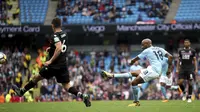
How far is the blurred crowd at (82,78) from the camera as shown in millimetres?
29562

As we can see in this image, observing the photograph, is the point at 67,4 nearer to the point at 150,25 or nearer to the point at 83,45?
the point at 83,45

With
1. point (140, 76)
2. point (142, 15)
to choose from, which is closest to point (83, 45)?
point (142, 15)

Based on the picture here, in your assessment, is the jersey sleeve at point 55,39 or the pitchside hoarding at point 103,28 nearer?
the jersey sleeve at point 55,39

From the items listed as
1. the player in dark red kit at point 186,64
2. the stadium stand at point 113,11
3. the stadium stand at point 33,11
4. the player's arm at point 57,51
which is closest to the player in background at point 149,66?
the player's arm at point 57,51

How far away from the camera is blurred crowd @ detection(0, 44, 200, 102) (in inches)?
1164

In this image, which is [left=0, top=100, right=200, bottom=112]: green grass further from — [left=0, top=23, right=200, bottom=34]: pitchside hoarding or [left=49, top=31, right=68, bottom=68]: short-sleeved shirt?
[left=0, top=23, right=200, bottom=34]: pitchside hoarding

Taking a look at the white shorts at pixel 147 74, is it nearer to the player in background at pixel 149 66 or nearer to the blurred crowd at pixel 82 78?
the player in background at pixel 149 66

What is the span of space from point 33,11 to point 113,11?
6.43 meters

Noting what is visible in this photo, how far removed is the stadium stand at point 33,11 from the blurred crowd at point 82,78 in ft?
8.00

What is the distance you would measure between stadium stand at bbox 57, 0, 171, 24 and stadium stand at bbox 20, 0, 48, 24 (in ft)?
4.56

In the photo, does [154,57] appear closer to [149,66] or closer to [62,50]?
[149,66]

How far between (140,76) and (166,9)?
66.3 ft

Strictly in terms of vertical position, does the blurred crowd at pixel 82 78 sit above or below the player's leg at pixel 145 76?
below

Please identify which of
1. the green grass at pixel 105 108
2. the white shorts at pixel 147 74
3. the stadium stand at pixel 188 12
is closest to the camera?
the green grass at pixel 105 108
